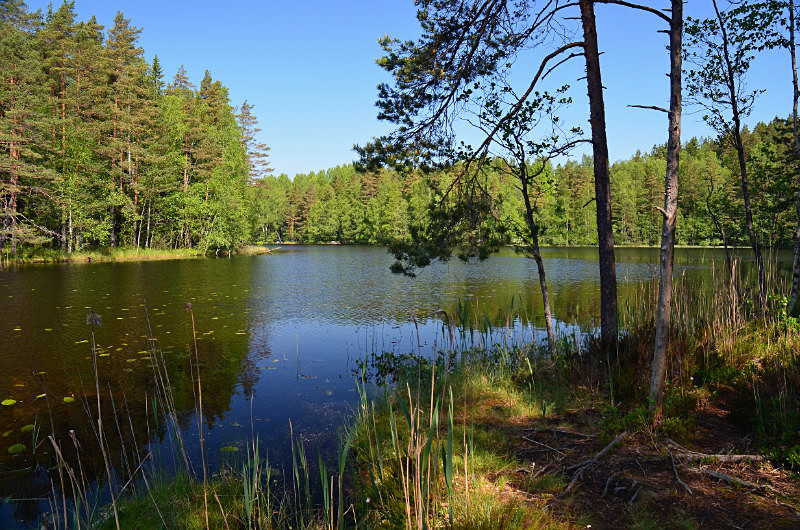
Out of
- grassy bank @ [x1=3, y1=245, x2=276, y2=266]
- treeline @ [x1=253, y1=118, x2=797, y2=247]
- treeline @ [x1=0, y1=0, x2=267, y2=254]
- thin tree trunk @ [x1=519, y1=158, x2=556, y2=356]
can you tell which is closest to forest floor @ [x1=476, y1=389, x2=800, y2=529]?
thin tree trunk @ [x1=519, y1=158, x2=556, y2=356]

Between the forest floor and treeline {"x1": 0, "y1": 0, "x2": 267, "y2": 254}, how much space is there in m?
31.0

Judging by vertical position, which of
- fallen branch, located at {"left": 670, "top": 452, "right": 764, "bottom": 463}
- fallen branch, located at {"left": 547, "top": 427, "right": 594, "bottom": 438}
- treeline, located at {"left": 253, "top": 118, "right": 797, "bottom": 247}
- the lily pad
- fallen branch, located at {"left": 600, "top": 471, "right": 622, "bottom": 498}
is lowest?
the lily pad

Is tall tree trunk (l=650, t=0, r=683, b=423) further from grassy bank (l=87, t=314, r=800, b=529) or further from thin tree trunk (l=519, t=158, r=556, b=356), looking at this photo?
thin tree trunk (l=519, t=158, r=556, b=356)

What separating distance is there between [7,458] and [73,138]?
3267cm

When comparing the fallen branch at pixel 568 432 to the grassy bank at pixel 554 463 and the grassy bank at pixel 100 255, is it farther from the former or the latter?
the grassy bank at pixel 100 255

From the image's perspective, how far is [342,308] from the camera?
53.6ft

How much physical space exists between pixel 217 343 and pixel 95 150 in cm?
2780

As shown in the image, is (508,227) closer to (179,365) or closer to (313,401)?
(313,401)

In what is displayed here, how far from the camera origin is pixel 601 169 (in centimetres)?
632

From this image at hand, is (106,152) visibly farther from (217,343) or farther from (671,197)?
(671,197)

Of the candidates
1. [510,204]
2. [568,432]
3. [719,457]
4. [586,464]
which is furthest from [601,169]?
[510,204]

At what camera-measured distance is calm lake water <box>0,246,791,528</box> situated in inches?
234

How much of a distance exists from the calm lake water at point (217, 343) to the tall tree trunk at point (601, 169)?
134cm

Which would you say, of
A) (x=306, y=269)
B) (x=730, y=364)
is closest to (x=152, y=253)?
(x=306, y=269)
